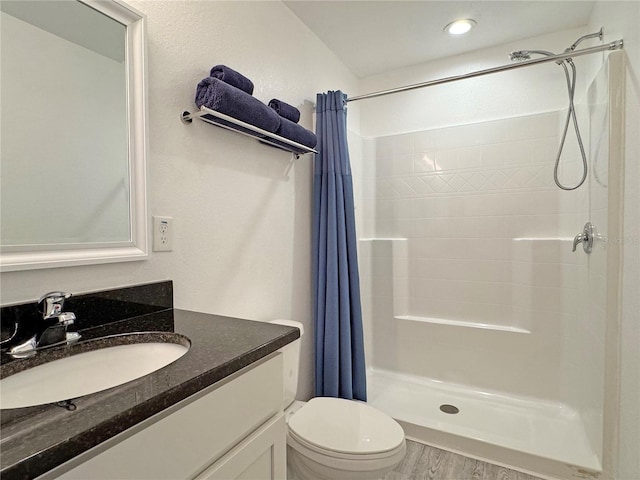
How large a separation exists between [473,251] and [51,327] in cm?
227

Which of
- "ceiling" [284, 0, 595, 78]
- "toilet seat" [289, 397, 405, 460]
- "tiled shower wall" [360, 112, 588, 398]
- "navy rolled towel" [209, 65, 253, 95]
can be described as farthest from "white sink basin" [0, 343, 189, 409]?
"tiled shower wall" [360, 112, 588, 398]

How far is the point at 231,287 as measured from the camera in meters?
1.44

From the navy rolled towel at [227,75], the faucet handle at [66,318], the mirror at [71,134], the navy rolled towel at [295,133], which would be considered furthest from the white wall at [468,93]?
the faucet handle at [66,318]

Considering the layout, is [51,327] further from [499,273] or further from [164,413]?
[499,273]

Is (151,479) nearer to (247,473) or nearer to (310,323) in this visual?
(247,473)

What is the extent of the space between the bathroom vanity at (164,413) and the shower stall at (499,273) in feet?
4.76

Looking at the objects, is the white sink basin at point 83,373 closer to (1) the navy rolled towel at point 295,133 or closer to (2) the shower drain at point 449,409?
(1) the navy rolled towel at point 295,133

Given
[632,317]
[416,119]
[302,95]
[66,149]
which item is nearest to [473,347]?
[632,317]

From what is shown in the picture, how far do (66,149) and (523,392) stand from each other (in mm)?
2615

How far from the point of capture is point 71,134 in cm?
95

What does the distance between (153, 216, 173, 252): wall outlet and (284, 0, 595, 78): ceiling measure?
4.46ft

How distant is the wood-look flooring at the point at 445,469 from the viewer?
1648 millimetres

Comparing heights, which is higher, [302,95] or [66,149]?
[302,95]

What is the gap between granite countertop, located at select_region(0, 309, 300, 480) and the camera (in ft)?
1.41
